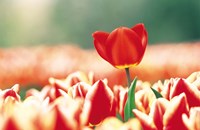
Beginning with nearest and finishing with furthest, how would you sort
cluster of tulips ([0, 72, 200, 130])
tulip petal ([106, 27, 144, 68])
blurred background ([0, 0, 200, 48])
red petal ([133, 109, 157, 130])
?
1. cluster of tulips ([0, 72, 200, 130])
2. red petal ([133, 109, 157, 130])
3. tulip petal ([106, 27, 144, 68])
4. blurred background ([0, 0, 200, 48])

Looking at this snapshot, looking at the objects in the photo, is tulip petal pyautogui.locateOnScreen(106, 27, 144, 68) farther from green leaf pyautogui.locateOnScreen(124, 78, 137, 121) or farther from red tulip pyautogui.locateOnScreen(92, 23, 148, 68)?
green leaf pyautogui.locateOnScreen(124, 78, 137, 121)

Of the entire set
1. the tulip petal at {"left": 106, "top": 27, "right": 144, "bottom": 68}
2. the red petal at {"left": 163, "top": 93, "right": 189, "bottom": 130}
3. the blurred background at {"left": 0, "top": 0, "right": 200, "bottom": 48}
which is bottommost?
the blurred background at {"left": 0, "top": 0, "right": 200, "bottom": 48}

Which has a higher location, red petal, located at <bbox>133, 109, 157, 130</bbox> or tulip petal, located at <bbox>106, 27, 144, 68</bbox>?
tulip petal, located at <bbox>106, 27, 144, 68</bbox>

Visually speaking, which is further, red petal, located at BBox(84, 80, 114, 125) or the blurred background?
the blurred background

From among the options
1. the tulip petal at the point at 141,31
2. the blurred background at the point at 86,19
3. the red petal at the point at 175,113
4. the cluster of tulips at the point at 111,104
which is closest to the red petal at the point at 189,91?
the cluster of tulips at the point at 111,104

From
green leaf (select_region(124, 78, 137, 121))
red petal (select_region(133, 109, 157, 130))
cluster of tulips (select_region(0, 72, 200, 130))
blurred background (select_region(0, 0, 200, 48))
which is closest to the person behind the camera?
cluster of tulips (select_region(0, 72, 200, 130))

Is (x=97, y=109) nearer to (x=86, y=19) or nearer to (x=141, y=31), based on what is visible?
(x=141, y=31)

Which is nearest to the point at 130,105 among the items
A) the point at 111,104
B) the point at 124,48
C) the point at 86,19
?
the point at 111,104

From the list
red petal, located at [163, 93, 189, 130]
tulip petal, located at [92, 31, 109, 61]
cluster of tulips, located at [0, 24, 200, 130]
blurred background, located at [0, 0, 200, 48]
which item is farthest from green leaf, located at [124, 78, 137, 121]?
blurred background, located at [0, 0, 200, 48]

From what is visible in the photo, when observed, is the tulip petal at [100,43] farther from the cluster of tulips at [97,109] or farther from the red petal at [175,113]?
the red petal at [175,113]
